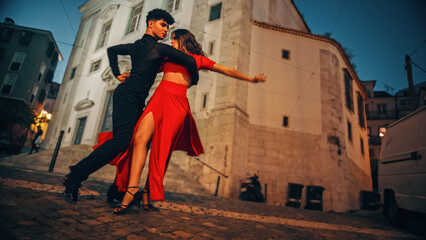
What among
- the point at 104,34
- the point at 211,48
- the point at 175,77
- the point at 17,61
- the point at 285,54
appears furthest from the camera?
the point at 17,61

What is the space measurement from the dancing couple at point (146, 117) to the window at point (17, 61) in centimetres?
3214

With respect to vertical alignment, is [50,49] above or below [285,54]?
above

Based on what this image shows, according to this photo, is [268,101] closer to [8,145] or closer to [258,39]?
[258,39]

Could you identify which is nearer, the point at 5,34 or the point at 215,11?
the point at 215,11

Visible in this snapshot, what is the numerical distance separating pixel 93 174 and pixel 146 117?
760 cm

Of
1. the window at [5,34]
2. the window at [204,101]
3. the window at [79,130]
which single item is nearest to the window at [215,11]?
the window at [204,101]

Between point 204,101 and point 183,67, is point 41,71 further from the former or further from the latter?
point 183,67

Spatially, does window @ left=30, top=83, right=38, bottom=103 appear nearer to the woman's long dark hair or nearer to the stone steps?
the stone steps

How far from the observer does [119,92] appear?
2117 mm

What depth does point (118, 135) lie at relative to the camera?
6.60ft

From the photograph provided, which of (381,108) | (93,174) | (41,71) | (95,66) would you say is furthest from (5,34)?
(381,108)

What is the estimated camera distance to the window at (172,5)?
49.7 ft

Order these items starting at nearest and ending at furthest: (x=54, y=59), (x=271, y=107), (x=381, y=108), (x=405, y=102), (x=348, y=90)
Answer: (x=271, y=107) → (x=348, y=90) → (x=54, y=59) → (x=405, y=102) → (x=381, y=108)

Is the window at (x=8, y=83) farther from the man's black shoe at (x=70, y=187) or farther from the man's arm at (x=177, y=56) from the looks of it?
the man's arm at (x=177, y=56)
